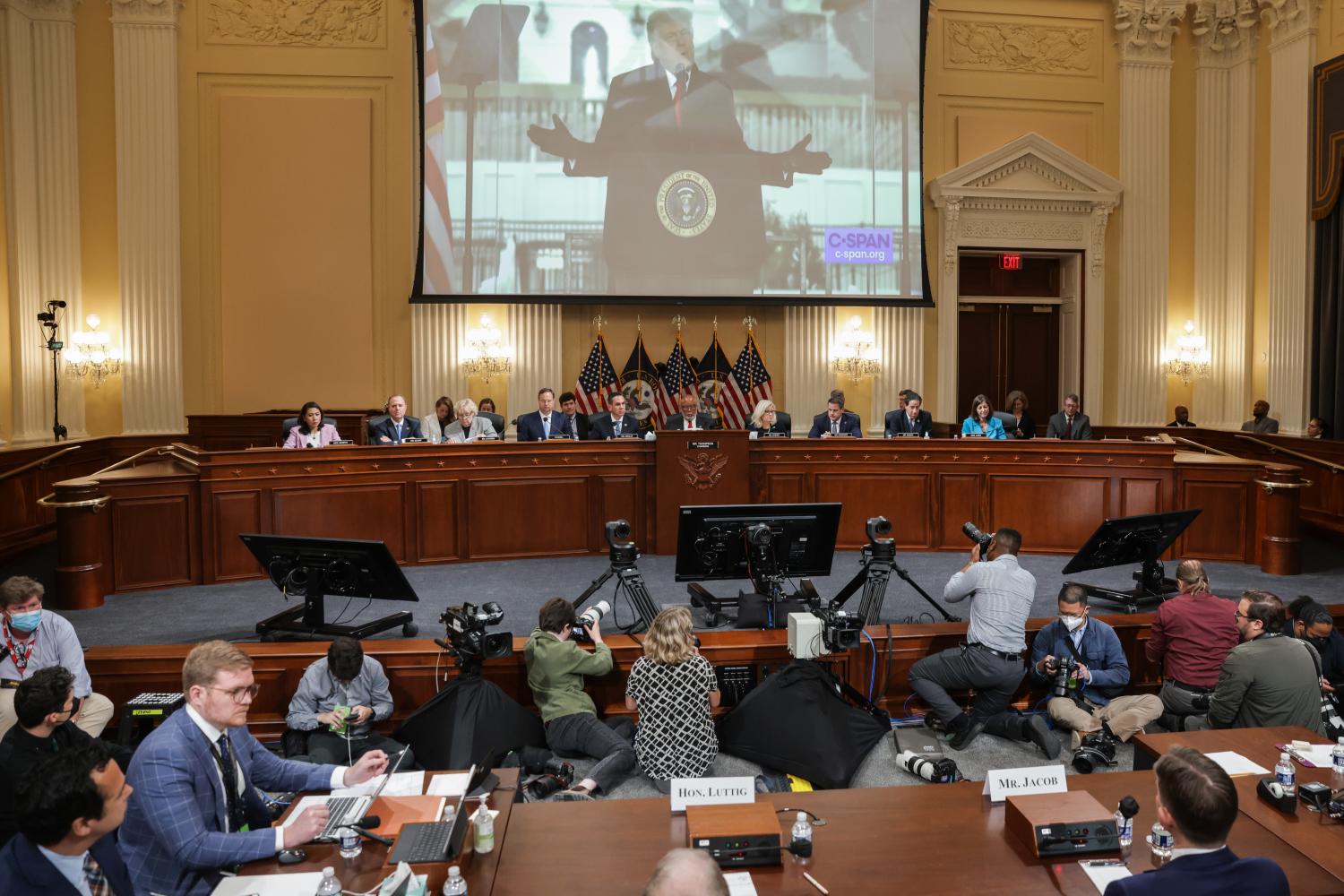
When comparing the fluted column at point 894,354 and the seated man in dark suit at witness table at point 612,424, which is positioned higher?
the fluted column at point 894,354

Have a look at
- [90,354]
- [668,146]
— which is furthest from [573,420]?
[90,354]

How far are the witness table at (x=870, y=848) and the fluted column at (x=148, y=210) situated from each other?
1099cm

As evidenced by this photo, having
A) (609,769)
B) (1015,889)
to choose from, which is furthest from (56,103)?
(1015,889)

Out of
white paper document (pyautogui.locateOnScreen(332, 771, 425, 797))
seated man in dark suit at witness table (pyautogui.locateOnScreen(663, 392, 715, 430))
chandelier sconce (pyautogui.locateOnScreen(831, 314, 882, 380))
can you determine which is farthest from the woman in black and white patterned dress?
chandelier sconce (pyautogui.locateOnScreen(831, 314, 882, 380))

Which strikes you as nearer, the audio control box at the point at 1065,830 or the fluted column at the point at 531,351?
the audio control box at the point at 1065,830

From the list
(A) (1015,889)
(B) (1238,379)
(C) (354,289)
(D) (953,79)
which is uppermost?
(D) (953,79)

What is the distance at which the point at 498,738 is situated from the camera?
512 cm

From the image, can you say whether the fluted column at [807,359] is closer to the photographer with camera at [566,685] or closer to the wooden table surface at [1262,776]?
the photographer with camera at [566,685]

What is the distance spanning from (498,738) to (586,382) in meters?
8.16

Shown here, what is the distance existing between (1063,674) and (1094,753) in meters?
0.54

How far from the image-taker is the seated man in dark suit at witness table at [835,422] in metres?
10.1

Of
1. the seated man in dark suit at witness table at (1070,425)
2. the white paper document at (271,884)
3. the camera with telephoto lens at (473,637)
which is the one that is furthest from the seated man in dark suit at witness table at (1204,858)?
the seated man in dark suit at witness table at (1070,425)

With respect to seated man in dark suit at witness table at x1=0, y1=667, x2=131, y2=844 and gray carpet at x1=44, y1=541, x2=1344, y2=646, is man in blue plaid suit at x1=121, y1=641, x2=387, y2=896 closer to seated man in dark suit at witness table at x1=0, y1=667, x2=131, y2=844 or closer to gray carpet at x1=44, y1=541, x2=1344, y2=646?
seated man in dark suit at witness table at x1=0, y1=667, x2=131, y2=844

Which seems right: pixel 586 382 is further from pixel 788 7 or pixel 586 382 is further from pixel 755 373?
pixel 788 7
